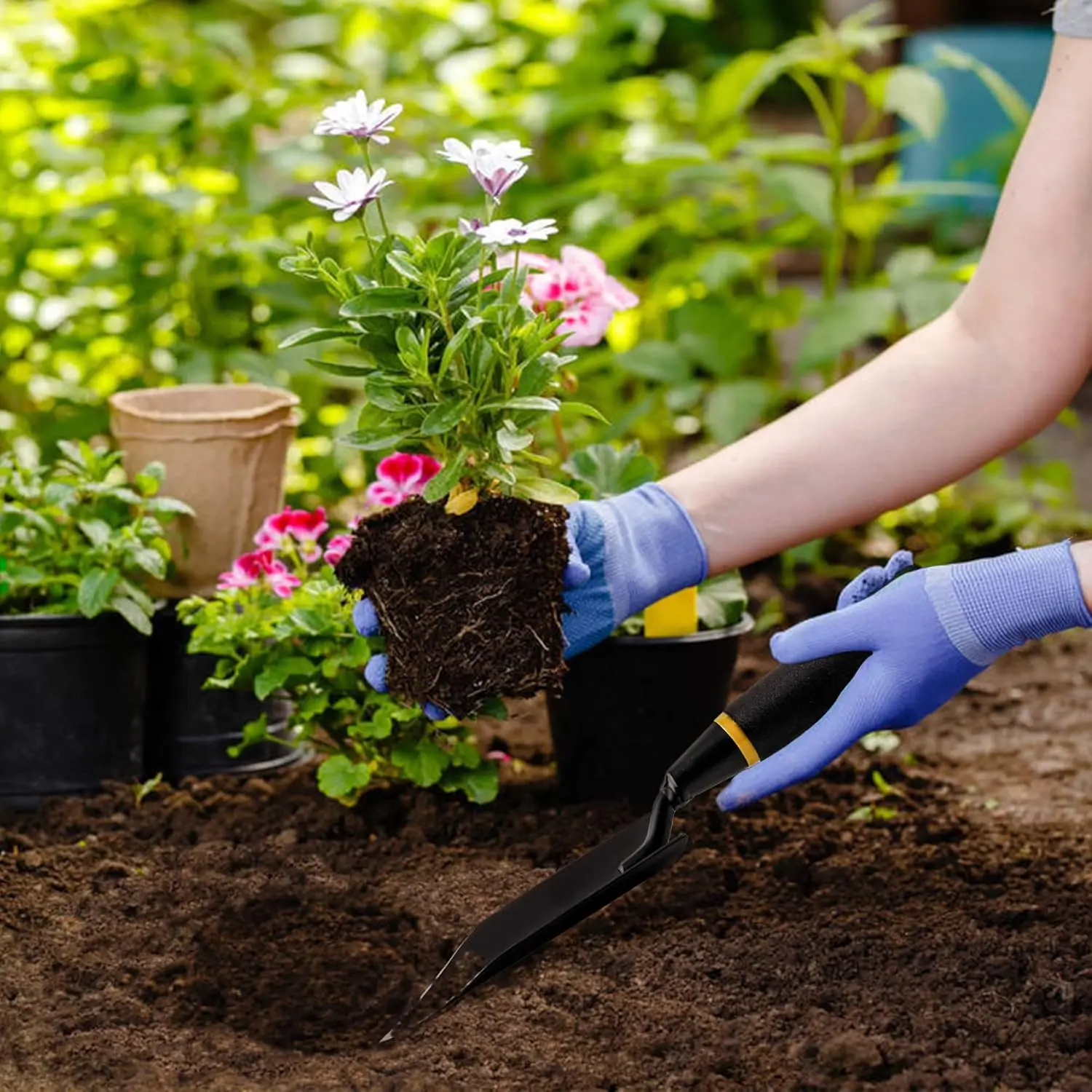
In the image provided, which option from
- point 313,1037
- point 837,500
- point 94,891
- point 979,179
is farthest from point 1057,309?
point 979,179

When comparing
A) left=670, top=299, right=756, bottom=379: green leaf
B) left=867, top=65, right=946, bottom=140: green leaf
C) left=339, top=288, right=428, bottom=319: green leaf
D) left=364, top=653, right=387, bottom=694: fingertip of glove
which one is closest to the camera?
left=339, top=288, right=428, bottom=319: green leaf

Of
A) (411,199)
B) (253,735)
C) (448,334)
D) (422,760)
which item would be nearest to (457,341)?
(448,334)

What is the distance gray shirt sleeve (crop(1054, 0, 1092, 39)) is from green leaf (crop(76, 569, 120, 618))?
4.04 ft

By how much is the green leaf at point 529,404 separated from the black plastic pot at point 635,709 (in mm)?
440

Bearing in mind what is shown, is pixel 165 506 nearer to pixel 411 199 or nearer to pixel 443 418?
pixel 443 418

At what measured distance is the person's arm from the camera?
1.76 meters

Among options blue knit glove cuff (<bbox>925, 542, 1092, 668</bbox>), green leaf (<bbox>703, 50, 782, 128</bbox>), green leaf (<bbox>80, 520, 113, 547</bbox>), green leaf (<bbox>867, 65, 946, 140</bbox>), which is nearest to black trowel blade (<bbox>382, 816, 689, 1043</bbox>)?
blue knit glove cuff (<bbox>925, 542, 1092, 668</bbox>)

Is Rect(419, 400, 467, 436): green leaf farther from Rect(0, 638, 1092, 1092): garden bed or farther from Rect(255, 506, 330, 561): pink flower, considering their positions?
Rect(0, 638, 1092, 1092): garden bed

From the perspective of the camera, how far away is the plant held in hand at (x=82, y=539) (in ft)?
6.38

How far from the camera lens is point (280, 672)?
190 cm

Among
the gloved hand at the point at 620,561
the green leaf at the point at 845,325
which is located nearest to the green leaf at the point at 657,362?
the green leaf at the point at 845,325

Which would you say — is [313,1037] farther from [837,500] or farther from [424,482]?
[837,500]

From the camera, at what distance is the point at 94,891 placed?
179 centimetres

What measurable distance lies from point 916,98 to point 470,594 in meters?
1.46
